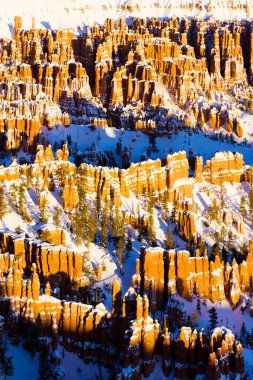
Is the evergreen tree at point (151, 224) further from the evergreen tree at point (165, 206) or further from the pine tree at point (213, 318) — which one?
the pine tree at point (213, 318)

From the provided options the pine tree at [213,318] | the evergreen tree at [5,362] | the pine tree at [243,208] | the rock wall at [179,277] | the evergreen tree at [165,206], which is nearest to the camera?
the evergreen tree at [5,362]

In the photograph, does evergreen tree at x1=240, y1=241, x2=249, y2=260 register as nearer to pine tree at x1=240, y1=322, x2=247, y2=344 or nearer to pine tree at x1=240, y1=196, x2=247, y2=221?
pine tree at x1=240, y1=196, x2=247, y2=221

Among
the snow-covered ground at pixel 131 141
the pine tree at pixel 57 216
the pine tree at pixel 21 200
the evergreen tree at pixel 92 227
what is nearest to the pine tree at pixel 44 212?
the pine tree at pixel 57 216

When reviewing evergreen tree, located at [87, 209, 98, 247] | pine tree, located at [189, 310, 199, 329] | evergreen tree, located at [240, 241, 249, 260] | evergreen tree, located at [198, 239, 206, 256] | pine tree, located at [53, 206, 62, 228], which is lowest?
pine tree, located at [189, 310, 199, 329]

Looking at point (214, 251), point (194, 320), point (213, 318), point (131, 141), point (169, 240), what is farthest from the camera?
point (131, 141)

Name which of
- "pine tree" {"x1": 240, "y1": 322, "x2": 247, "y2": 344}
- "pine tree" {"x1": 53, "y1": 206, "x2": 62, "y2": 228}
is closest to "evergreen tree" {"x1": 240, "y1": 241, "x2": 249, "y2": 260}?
"pine tree" {"x1": 240, "y1": 322, "x2": 247, "y2": 344}

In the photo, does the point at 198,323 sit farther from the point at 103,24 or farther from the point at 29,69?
the point at 103,24

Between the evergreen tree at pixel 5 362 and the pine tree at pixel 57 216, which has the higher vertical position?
the pine tree at pixel 57 216

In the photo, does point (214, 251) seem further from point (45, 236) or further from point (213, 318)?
point (45, 236)

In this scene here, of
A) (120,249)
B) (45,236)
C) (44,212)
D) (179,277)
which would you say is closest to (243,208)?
(120,249)
